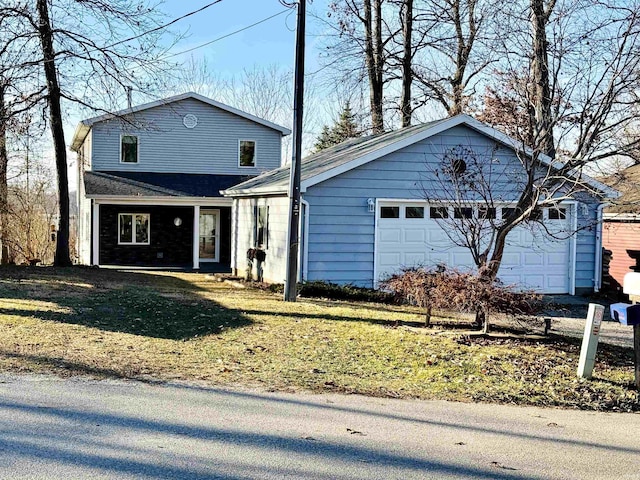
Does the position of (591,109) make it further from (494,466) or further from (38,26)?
(38,26)

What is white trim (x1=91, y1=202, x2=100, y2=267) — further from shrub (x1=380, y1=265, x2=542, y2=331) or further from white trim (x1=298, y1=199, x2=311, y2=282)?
shrub (x1=380, y1=265, x2=542, y2=331)

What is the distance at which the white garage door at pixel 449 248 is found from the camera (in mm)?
17219

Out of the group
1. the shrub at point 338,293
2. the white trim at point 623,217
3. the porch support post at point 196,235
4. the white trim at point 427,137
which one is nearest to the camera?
the shrub at point 338,293

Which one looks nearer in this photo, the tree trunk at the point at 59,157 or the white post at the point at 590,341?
the white post at the point at 590,341

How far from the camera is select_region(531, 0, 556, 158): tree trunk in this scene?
39.6ft

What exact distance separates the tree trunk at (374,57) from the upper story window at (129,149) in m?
9.87

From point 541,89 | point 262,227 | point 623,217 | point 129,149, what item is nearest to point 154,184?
point 129,149

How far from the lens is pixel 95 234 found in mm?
25578

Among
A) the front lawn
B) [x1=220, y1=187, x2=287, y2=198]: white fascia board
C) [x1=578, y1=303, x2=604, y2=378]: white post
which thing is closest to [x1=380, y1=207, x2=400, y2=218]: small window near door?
[x1=220, y1=187, x2=287, y2=198]: white fascia board

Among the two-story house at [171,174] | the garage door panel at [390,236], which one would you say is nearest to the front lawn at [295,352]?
the garage door panel at [390,236]

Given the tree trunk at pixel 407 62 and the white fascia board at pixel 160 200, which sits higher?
the tree trunk at pixel 407 62

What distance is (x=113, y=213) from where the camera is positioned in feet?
89.0

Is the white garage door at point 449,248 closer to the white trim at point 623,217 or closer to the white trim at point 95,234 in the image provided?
the white trim at point 623,217

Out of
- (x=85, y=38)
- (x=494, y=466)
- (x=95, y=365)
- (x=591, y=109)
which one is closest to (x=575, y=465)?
(x=494, y=466)
